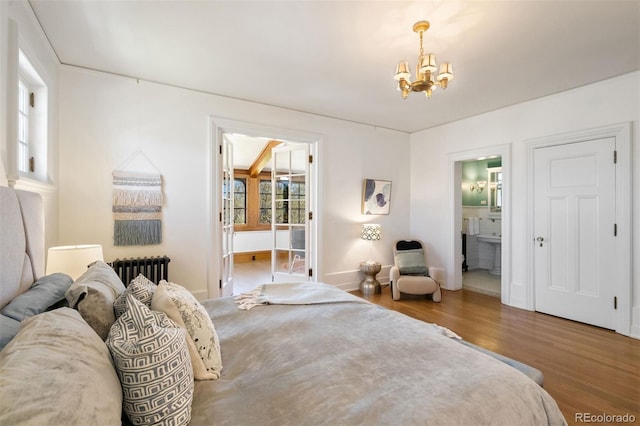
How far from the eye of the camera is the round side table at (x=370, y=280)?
4.34 m

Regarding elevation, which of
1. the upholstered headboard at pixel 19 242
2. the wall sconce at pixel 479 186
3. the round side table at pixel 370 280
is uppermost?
the wall sconce at pixel 479 186

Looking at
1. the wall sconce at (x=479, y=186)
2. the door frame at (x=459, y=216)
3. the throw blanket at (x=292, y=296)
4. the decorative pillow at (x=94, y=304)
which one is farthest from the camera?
the wall sconce at (x=479, y=186)

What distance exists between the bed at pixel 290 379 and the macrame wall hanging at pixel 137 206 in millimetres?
1770

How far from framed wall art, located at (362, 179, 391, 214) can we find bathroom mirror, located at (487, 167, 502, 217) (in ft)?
8.25

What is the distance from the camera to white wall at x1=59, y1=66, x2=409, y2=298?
114 inches

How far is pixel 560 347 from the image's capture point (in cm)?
268

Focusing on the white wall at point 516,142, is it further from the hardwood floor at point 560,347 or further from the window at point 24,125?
the window at point 24,125

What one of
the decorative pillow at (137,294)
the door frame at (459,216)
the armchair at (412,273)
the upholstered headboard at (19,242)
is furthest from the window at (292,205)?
the upholstered headboard at (19,242)

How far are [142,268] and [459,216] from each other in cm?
439

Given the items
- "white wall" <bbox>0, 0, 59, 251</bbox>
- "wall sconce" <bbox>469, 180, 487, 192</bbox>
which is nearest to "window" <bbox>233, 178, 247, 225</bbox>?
"white wall" <bbox>0, 0, 59, 251</bbox>

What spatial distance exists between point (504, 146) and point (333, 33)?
295 centimetres

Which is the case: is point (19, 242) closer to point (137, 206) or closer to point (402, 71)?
point (137, 206)

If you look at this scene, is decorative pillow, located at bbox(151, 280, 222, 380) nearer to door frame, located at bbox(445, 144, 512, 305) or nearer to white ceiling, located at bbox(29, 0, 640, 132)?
white ceiling, located at bbox(29, 0, 640, 132)

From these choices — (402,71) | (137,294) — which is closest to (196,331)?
(137,294)
